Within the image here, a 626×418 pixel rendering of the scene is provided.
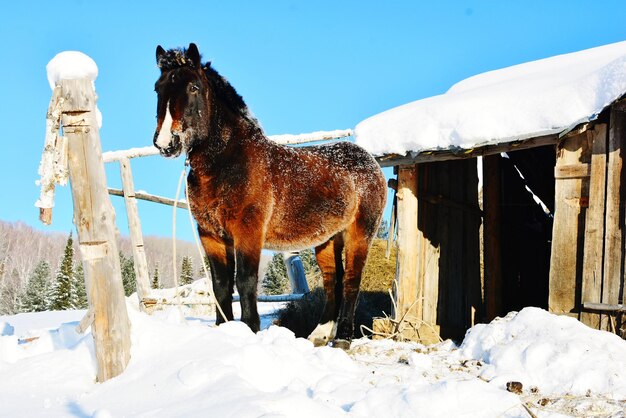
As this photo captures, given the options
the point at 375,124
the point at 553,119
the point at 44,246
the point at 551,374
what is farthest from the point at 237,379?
the point at 44,246

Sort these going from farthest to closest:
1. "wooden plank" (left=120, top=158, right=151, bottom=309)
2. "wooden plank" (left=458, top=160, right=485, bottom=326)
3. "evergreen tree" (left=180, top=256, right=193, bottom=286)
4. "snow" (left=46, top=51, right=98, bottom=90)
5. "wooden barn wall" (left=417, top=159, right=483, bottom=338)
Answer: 1. "evergreen tree" (left=180, top=256, right=193, bottom=286)
2. "wooden plank" (left=458, top=160, right=485, bottom=326)
3. "wooden plank" (left=120, top=158, right=151, bottom=309)
4. "wooden barn wall" (left=417, top=159, right=483, bottom=338)
5. "snow" (left=46, top=51, right=98, bottom=90)

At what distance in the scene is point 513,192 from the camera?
1014 centimetres

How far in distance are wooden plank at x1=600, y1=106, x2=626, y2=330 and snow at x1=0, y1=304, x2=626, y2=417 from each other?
78 centimetres

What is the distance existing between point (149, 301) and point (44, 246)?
51187mm

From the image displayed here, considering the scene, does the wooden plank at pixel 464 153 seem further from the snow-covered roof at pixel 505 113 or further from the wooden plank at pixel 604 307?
the wooden plank at pixel 604 307

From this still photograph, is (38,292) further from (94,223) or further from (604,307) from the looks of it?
(604,307)

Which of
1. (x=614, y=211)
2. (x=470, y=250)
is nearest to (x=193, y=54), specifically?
(x=614, y=211)

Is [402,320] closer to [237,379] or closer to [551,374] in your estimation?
[551,374]

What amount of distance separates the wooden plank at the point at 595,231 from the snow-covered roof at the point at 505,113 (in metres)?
0.39

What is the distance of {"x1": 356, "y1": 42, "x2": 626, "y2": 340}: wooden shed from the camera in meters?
5.94

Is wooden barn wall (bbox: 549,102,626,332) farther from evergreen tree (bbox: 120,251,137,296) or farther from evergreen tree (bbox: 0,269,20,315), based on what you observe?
evergreen tree (bbox: 0,269,20,315)

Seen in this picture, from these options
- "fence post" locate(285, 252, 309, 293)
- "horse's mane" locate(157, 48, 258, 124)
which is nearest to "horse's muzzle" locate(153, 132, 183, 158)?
"horse's mane" locate(157, 48, 258, 124)

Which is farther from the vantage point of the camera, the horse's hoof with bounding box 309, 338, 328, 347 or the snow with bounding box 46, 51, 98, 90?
the horse's hoof with bounding box 309, 338, 328, 347

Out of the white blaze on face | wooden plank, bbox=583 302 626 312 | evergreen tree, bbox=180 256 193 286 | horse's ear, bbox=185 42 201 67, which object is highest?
horse's ear, bbox=185 42 201 67
